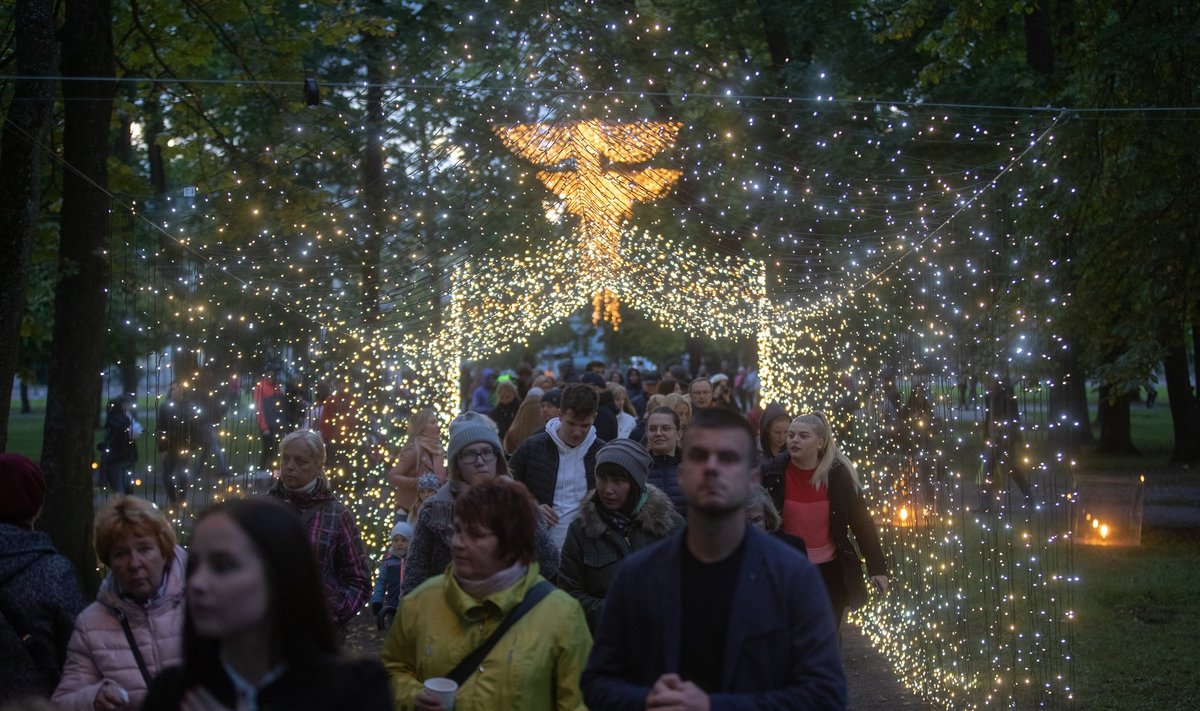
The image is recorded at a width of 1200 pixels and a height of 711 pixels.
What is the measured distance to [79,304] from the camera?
34.0 feet

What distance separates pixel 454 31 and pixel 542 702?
18.9 ft

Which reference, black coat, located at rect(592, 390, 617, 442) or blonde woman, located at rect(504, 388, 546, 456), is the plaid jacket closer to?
blonde woman, located at rect(504, 388, 546, 456)

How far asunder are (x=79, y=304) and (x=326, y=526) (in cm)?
557

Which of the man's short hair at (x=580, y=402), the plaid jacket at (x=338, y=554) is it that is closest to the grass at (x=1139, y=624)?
the man's short hair at (x=580, y=402)

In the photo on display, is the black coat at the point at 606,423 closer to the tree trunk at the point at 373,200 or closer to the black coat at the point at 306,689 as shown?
the tree trunk at the point at 373,200

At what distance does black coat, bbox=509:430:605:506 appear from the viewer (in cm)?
750

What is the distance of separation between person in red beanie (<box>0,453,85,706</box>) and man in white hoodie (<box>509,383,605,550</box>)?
3.18m

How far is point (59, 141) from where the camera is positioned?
13492 mm

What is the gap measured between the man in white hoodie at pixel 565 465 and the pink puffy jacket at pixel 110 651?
11.1 ft

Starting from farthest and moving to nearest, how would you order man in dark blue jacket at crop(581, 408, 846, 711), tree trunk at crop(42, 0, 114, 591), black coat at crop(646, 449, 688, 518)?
1. tree trunk at crop(42, 0, 114, 591)
2. black coat at crop(646, 449, 688, 518)
3. man in dark blue jacket at crop(581, 408, 846, 711)

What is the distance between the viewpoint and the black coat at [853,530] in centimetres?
741

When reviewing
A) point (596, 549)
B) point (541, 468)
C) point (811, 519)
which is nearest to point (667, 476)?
point (541, 468)

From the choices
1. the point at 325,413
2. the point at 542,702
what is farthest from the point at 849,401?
the point at 542,702

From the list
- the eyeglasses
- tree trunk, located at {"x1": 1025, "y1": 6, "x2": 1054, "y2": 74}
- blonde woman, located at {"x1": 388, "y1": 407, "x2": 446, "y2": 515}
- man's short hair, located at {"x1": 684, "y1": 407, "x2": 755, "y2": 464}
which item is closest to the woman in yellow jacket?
man's short hair, located at {"x1": 684, "y1": 407, "x2": 755, "y2": 464}
